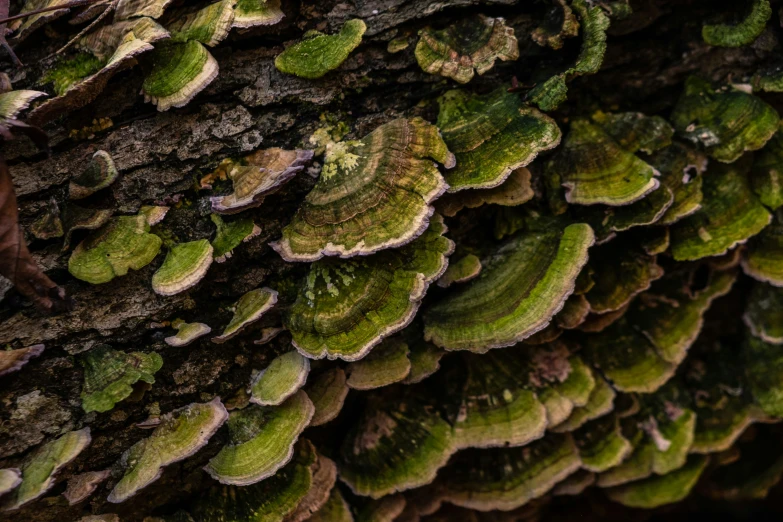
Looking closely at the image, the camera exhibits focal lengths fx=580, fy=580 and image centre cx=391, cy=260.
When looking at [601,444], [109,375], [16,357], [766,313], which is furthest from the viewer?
[766,313]

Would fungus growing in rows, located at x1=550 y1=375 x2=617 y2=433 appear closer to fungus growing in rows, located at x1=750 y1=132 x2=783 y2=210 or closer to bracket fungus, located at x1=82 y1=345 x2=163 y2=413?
fungus growing in rows, located at x1=750 y1=132 x2=783 y2=210

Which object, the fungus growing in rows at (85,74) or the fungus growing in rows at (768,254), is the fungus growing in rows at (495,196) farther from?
the fungus growing in rows at (768,254)

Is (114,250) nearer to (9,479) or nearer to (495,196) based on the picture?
(9,479)

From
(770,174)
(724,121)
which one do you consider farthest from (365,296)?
(770,174)

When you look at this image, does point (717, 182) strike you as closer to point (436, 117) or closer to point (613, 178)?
point (613, 178)

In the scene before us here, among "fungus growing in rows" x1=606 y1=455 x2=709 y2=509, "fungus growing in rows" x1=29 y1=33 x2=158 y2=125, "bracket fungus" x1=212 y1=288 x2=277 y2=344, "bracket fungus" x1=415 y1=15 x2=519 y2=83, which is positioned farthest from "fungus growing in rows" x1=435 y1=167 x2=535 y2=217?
"fungus growing in rows" x1=606 y1=455 x2=709 y2=509
